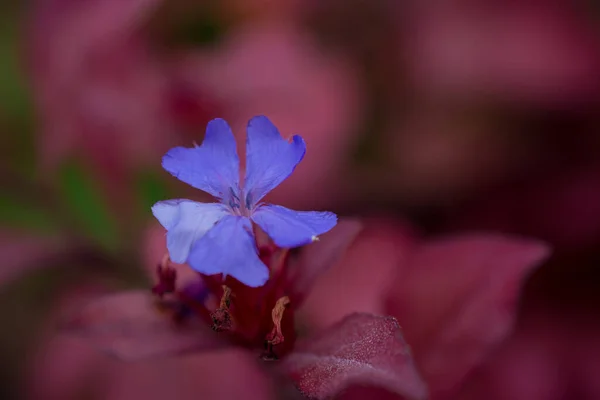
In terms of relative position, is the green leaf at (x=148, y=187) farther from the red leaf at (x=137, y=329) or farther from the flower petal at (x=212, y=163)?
the flower petal at (x=212, y=163)

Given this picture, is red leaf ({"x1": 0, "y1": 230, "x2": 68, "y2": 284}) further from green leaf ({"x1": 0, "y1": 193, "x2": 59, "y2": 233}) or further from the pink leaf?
the pink leaf

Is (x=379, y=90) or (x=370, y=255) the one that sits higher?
(x=379, y=90)

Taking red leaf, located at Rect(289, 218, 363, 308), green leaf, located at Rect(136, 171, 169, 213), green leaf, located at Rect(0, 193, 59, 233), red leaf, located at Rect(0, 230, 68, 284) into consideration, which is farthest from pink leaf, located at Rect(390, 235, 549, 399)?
green leaf, located at Rect(0, 193, 59, 233)

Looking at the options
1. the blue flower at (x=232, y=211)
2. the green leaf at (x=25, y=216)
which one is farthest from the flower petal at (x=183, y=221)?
the green leaf at (x=25, y=216)

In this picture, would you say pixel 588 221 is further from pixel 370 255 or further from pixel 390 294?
pixel 390 294

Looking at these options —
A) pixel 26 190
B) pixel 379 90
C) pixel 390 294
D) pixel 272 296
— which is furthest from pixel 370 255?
pixel 26 190
